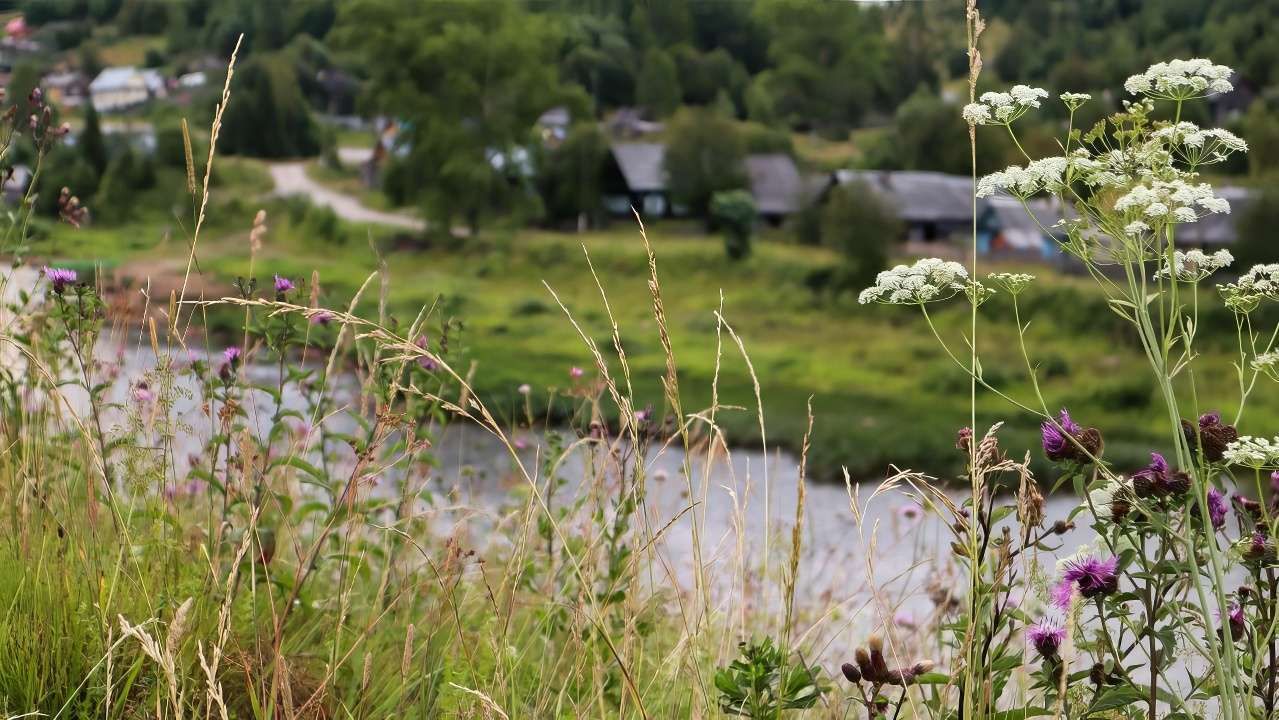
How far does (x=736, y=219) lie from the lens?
135ft

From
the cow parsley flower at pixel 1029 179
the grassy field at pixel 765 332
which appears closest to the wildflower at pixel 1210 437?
the cow parsley flower at pixel 1029 179

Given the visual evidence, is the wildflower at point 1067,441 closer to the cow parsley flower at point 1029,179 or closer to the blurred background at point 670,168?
the cow parsley flower at point 1029,179

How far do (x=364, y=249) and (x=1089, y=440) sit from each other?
4144 centimetres

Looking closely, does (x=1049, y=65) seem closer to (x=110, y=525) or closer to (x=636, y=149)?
(x=636, y=149)

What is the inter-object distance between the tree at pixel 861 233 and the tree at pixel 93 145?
28.5 metres

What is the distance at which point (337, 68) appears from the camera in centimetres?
5622

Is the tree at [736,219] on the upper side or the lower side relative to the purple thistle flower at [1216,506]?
lower

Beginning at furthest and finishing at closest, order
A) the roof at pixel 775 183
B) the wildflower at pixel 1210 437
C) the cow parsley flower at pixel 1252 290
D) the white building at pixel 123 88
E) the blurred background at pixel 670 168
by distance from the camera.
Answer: the white building at pixel 123 88, the roof at pixel 775 183, the blurred background at pixel 670 168, the cow parsley flower at pixel 1252 290, the wildflower at pixel 1210 437

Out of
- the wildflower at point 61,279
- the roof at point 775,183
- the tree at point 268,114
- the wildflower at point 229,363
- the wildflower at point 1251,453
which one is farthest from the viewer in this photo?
the tree at point 268,114

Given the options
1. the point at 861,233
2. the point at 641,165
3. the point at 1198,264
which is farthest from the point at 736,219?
the point at 1198,264

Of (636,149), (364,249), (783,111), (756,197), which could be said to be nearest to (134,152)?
(364,249)

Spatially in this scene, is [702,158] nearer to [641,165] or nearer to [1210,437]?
[641,165]

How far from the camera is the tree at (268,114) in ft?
168

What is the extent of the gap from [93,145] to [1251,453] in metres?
50.9
